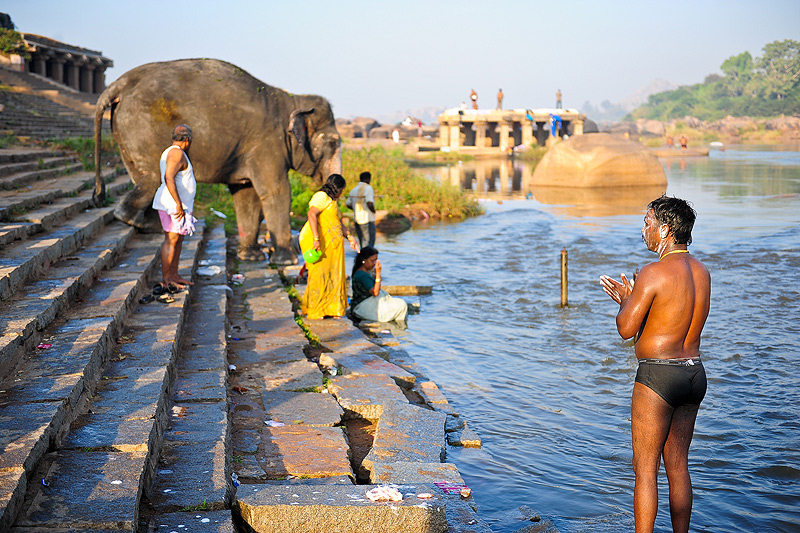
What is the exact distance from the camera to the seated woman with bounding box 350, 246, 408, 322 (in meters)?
9.06

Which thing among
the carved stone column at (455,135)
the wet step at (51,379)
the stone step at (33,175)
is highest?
the carved stone column at (455,135)

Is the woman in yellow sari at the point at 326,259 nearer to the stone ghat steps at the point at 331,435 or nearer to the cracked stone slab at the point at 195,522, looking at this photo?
the stone ghat steps at the point at 331,435

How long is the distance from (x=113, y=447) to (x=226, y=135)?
22.8ft

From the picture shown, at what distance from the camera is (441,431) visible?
17.5 feet

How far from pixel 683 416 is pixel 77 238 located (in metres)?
6.56

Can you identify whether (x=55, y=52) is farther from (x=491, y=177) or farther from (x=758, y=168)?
(x=758, y=168)

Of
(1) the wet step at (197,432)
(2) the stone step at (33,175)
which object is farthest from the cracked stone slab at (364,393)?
(2) the stone step at (33,175)

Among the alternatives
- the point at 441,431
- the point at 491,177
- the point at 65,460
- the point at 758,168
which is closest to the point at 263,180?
the point at 441,431

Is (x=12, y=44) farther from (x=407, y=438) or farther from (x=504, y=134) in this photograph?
(x=504, y=134)

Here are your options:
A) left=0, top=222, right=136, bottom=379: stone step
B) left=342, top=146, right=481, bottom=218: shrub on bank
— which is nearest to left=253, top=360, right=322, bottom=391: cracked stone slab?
left=0, top=222, right=136, bottom=379: stone step

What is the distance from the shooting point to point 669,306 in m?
3.72

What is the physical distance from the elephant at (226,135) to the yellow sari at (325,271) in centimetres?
241

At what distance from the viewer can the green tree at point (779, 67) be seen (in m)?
108

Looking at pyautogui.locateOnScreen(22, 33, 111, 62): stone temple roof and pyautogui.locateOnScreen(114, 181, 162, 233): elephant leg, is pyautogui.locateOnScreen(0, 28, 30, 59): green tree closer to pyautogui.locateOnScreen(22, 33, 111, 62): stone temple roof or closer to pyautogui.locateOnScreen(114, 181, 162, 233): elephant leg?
pyautogui.locateOnScreen(22, 33, 111, 62): stone temple roof
